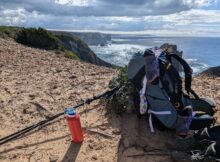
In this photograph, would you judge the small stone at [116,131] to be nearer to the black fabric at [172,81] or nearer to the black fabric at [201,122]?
the black fabric at [172,81]

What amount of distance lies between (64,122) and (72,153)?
37.3 inches

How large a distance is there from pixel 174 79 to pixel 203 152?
1.08 m

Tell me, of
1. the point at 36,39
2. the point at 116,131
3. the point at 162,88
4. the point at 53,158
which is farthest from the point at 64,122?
the point at 36,39

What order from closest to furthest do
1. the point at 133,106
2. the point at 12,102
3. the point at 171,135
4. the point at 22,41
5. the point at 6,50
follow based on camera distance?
the point at 171,135 < the point at 133,106 < the point at 12,102 < the point at 6,50 < the point at 22,41

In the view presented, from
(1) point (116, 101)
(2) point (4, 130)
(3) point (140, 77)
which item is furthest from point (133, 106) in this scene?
(2) point (4, 130)

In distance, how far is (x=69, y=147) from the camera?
5.06 metres

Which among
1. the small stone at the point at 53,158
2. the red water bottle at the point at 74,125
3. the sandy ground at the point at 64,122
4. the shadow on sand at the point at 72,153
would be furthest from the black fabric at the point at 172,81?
the small stone at the point at 53,158

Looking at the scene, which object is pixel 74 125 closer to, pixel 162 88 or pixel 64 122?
pixel 64 122

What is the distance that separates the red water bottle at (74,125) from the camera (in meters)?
4.98

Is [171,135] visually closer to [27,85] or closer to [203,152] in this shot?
[203,152]

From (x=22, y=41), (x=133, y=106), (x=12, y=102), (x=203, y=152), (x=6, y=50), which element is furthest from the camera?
(x=22, y=41)

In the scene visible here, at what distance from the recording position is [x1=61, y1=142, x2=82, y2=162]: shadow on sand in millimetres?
4813

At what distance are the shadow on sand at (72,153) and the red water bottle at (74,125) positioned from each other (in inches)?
3.3

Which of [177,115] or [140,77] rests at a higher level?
[140,77]
